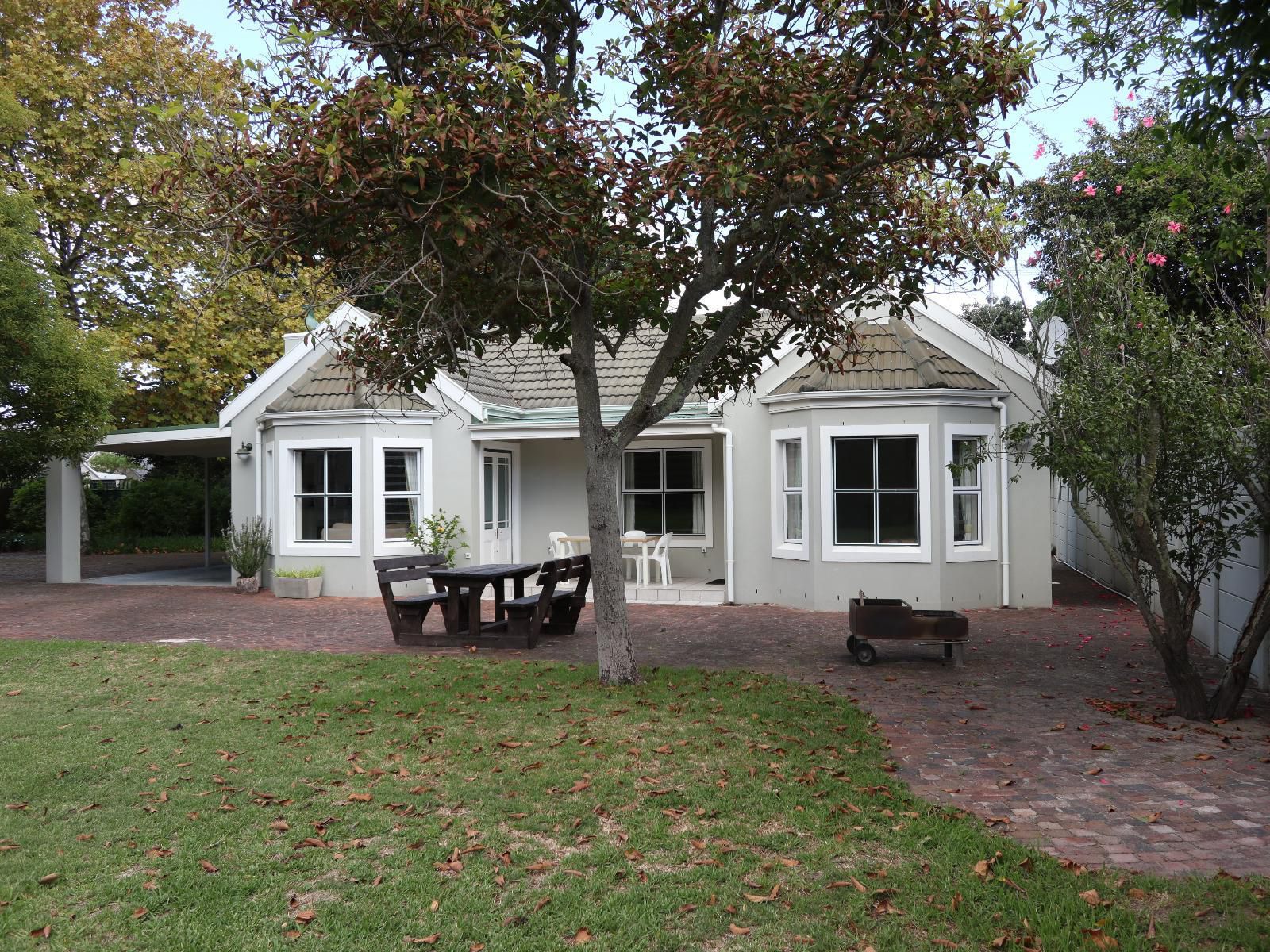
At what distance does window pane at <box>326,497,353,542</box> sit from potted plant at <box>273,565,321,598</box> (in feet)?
1.93

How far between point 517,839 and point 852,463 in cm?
986

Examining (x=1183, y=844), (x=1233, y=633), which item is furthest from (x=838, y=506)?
(x=1183, y=844)

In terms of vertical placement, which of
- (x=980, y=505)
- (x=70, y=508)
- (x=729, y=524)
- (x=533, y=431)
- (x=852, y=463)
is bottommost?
(x=729, y=524)

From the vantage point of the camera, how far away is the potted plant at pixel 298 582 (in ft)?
53.1

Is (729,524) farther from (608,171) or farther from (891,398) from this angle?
(608,171)

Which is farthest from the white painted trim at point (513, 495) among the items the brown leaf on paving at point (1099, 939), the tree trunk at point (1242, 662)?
the brown leaf on paving at point (1099, 939)

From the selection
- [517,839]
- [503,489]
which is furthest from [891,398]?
[517,839]

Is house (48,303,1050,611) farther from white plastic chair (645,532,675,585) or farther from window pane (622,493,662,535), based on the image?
white plastic chair (645,532,675,585)

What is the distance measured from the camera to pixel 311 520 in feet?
54.3

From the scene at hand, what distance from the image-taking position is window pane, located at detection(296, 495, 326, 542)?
54.1 feet

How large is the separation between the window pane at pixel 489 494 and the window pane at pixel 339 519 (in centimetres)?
222

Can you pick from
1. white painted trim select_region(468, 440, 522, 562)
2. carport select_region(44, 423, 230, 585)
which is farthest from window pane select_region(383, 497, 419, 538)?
carport select_region(44, 423, 230, 585)

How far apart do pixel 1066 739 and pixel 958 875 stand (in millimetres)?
2953

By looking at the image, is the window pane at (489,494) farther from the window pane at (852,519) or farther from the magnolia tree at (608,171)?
the magnolia tree at (608,171)
